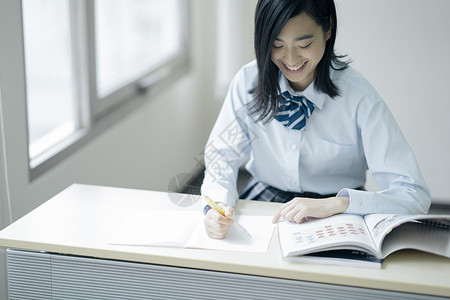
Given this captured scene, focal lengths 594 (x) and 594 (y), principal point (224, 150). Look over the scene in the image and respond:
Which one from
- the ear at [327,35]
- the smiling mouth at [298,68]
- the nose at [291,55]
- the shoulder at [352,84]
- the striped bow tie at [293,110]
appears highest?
the ear at [327,35]

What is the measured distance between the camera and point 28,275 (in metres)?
1.60

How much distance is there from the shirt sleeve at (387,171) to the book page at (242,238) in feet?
0.77

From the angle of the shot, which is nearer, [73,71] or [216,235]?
[216,235]

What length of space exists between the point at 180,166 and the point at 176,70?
63 cm

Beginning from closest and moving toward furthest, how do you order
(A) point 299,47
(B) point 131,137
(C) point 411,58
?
(A) point 299,47
(B) point 131,137
(C) point 411,58

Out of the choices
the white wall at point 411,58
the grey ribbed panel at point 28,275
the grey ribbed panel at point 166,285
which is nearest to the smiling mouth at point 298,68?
the grey ribbed panel at point 166,285

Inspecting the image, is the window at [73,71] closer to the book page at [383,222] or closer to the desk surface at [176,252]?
the desk surface at [176,252]

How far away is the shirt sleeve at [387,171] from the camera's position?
1.62m

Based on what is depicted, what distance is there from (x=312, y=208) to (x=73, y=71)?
1.48m

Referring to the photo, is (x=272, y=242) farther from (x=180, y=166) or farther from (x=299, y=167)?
(x=180, y=166)

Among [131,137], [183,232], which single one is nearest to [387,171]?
[183,232]

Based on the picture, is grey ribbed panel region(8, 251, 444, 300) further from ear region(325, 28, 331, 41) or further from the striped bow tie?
ear region(325, 28, 331, 41)

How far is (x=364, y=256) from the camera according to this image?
1.45 metres

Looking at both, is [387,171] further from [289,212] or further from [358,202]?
[289,212]
